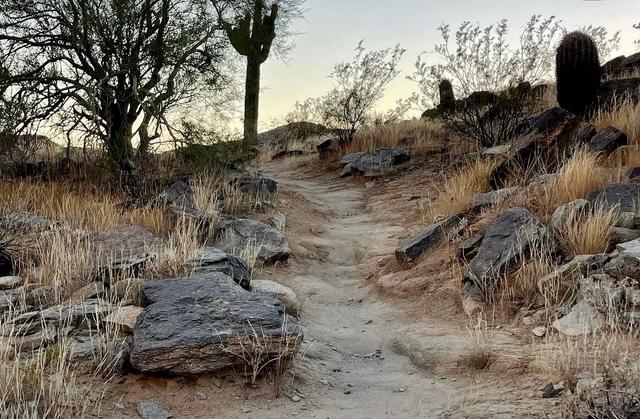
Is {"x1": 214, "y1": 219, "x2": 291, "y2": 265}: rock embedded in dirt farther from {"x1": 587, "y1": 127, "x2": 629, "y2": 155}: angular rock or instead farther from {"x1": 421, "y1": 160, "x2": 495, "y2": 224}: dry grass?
{"x1": 587, "y1": 127, "x2": 629, "y2": 155}: angular rock

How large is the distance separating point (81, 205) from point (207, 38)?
4644mm

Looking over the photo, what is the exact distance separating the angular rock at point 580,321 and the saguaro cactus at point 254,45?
1069cm

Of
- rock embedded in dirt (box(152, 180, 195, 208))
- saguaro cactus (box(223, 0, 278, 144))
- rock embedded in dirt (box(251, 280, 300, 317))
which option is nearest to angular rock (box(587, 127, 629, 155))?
rock embedded in dirt (box(251, 280, 300, 317))

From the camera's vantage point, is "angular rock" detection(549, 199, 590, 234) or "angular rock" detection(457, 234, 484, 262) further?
"angular rock" detection(457, 234, 484, 262)

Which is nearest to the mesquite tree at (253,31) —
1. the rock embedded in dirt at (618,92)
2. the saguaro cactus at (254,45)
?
the saguaro cactus at (254,45)

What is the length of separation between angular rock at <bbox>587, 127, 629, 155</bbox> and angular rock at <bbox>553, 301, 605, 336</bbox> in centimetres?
403

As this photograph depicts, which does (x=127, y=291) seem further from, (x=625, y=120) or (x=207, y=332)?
(x=625, y=120)

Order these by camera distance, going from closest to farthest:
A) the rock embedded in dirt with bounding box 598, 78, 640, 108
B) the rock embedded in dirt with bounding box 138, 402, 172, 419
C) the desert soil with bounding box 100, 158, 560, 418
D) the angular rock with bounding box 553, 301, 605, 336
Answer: the rock embedded in dirt with bounding box 138, 402, 172, 419 → the desert soil with bounding box 100, 158, 560, 418 → the angular rock with bounding box 553, 301, 605, 336 → the rock embedded in dirt with bounding box 598, 78, 640, 108

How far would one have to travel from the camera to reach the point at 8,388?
10.4 feet

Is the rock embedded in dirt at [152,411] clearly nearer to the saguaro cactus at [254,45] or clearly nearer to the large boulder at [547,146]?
the large boulder at [547,146]

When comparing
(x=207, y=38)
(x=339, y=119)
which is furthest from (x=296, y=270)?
(x=339, y=119)

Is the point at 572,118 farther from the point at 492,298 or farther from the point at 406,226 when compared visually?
the point at 492,298

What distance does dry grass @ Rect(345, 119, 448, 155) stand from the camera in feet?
47.5

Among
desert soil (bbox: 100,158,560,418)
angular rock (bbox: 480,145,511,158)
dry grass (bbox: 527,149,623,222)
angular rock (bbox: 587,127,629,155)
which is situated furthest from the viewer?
angular rock (bbox: 480,145,511,158)
